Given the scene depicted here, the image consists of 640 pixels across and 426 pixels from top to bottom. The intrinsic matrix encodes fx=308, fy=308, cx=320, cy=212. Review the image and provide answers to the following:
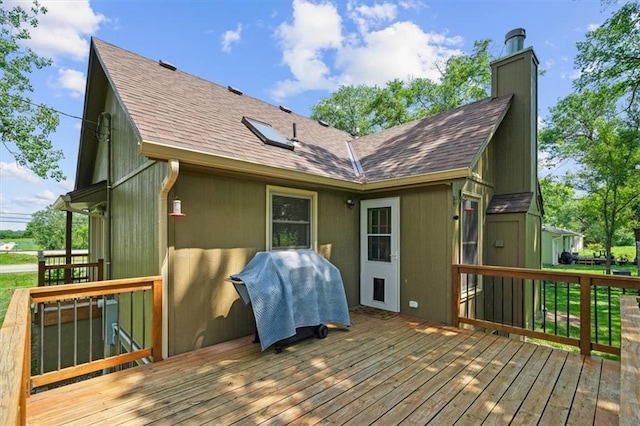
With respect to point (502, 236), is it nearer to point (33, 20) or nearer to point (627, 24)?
point (627, 24)

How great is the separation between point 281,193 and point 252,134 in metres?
1.25

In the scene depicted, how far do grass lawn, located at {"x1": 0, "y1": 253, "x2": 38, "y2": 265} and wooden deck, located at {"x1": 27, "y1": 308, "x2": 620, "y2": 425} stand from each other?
25.0 meters

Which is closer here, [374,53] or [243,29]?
[243,29]

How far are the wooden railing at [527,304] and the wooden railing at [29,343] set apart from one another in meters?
4.22

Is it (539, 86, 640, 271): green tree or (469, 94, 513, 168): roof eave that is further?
(539, 86, 640, 271): green tree

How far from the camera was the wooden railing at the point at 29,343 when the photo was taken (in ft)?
4.09

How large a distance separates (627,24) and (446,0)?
5035mm

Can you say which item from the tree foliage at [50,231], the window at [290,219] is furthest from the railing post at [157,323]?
the tree foliage at [50,231]

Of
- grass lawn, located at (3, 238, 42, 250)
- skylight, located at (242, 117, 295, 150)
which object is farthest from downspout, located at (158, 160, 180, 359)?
grass lawn, located at (3, 238, 42, 250)

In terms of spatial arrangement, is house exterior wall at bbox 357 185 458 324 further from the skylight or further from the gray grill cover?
the skylight

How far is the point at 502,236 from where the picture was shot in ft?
19.4

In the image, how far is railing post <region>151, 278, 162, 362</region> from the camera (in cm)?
345

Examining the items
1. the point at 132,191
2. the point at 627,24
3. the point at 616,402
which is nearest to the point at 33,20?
the point at 132,191

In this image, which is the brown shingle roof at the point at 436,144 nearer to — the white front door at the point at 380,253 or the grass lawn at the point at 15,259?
the white front door at the point at 380,253
